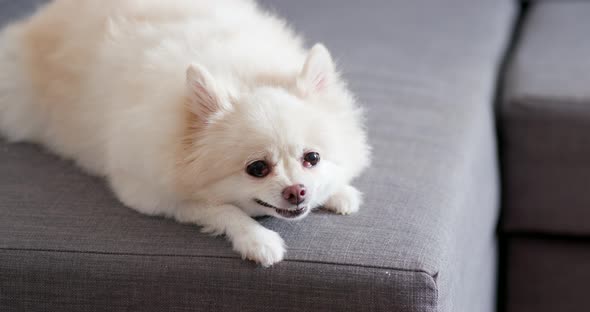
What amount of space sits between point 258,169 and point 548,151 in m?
0.95

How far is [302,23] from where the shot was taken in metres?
2.40

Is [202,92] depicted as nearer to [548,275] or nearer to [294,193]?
[294,193]

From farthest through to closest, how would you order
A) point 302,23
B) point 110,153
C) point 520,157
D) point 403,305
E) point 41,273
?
point 302,23
point 520,157
point 110,153
point 41,273
point 403,305

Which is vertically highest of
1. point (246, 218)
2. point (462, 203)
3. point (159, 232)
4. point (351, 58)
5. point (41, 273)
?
point (351, 58)

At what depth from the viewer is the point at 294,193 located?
48.4 inches

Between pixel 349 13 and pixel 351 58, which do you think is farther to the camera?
pixel 349 13

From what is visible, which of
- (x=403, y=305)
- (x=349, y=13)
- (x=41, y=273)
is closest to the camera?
(x=403, y=305)

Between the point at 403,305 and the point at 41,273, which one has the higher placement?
the point at 403,305

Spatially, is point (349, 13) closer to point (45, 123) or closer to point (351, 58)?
point (351, 58)

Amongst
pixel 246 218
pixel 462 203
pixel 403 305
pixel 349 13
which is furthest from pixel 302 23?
pixel 403 305

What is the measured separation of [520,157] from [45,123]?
1187 millimetres

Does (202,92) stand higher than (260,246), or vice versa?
(202,92)

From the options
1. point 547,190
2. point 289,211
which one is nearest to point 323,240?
point 289,211

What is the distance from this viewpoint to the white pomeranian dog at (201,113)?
1.25 m
